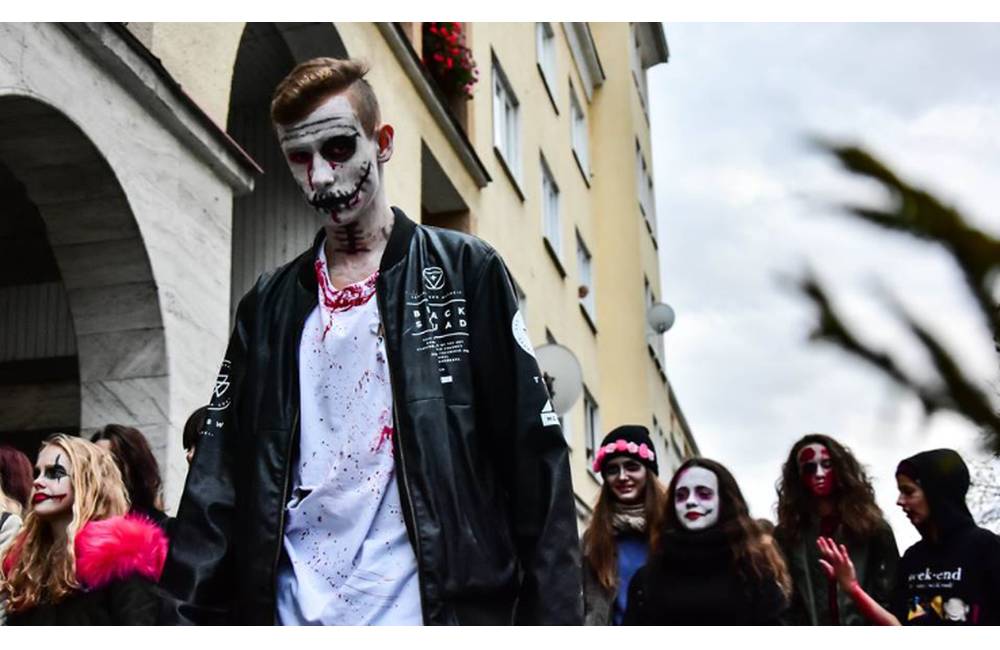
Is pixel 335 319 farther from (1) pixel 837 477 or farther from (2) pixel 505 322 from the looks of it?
(1) pixel 837 477

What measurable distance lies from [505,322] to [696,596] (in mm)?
2479

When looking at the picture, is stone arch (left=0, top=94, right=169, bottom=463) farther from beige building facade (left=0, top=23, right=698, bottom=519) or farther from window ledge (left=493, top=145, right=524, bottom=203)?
window ledge (left=493, top=145, right=524, bottom=203)

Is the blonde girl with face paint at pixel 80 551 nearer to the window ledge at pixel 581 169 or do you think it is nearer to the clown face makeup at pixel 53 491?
the clown face makeup at pixel 53 491

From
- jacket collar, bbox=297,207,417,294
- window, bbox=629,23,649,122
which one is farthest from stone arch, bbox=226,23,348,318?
window, bbox=629,23,649,122

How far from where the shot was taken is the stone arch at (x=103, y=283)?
6770 millimetres

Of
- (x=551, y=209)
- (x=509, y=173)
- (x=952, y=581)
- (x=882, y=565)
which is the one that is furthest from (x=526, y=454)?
(x=551, y=209)

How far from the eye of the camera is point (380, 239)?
2.64 metres

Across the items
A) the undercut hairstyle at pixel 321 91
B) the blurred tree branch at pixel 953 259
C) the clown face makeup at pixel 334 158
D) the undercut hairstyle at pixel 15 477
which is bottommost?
the blurred tree branch at pixel 953 259

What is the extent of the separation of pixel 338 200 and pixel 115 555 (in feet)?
6.01

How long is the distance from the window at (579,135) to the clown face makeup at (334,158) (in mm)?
20696

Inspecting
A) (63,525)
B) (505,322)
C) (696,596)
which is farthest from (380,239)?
(696,596)

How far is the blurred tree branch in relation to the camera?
542 mm

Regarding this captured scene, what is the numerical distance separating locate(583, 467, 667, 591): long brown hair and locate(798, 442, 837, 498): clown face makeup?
0.57 m

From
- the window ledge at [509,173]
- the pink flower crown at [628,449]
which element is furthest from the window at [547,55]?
the pink flower crown at [628,449]
